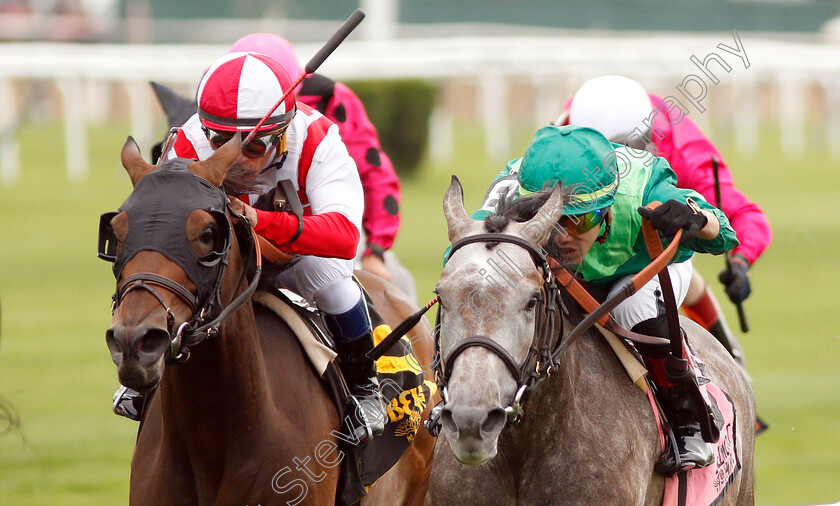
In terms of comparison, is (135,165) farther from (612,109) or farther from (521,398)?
(612,109)

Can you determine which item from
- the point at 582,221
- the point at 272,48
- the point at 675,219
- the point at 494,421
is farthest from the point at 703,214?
the point at 272,48

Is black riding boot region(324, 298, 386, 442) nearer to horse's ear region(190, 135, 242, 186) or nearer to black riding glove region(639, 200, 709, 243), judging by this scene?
horse's ear region(190, 135, 242, 186)

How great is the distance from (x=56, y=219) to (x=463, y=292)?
16630 mm

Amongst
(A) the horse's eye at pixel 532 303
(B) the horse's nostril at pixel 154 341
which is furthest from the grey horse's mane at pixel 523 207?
(B) the horse's nostril at pixel 154 341

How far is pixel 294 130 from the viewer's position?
3.87 m

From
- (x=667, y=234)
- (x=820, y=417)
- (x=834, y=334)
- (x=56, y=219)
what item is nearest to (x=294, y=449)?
(x=667, y=234)

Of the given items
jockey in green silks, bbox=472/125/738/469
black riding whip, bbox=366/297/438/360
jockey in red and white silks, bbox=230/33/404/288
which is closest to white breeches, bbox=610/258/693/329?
jockey in green silks, bbox=472/125/738/469

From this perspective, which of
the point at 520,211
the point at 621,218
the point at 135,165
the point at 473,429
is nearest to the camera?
the point at 473,429

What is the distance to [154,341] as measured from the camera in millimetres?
2967

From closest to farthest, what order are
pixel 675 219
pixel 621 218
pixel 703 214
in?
1. pixel 675 219
2. pixel 703 214
3. pixel 621 218

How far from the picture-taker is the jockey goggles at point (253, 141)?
11.8ft

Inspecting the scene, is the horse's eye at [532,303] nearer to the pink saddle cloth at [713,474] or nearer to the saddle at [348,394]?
the pink saddle cloth at [713,474]

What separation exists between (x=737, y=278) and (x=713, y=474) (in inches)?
68.9

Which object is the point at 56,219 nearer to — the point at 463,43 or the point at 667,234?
the point at 463,43
